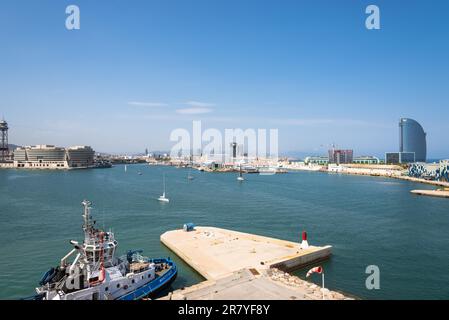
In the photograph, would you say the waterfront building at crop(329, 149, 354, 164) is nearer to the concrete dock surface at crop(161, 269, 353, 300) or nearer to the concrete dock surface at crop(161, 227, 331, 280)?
the concrete dock surface at crop(161, 227, 331, 280)

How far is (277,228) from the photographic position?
27.5 meters

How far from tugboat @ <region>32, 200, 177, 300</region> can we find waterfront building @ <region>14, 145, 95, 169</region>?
118 meters

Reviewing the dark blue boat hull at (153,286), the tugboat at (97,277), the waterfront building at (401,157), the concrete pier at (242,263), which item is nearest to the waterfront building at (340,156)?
the waterfront building at (401,157)

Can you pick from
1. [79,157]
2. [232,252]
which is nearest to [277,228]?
[232,252]

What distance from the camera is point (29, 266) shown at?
17.8 m

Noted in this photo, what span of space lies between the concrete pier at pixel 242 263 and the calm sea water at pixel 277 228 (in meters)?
0.86

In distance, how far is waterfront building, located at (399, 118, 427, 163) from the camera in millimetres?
187875

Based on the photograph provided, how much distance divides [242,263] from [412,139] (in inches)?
8096

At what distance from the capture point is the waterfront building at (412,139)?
7397 inches

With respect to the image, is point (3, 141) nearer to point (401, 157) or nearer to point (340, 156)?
point (340, 156)
